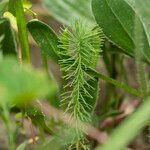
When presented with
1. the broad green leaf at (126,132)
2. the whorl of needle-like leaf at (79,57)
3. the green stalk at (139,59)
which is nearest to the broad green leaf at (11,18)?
the whorl of needle-like leaf at (79,57)

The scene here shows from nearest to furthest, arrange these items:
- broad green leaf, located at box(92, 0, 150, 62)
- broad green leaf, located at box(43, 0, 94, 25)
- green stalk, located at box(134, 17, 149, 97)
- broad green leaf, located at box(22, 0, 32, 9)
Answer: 1. green stalk, located at box(134, 17, 149, 97)
2. broad green leaf, located at box(92, 0, 150, 62)
3. broad green leaf, located at box(22, 0, 32, 9)
4. broad green leaf, located at box(43, 0, 94, 25)

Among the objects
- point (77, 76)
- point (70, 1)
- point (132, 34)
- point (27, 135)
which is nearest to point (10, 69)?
point (77, 76)

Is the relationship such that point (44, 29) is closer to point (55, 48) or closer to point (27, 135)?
A: point (55, 48)

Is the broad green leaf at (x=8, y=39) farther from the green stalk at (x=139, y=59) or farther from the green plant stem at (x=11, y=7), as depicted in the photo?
the green stalk at (x=139, y=59)

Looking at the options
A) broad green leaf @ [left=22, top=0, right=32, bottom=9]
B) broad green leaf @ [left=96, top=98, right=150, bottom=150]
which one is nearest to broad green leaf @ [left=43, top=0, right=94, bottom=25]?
broad green leaf @ [left=22, top=0, right=32, bottom=9]

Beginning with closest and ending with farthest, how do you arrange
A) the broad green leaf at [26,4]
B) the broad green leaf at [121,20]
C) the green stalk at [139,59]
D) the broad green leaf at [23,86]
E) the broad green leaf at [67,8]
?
the broad green leaf at [23,86] < the green stalk at [139,59] < the broad green leaf at [121,20] < the broad green leaf at [26,4] < the broad green leaf at [67,8]

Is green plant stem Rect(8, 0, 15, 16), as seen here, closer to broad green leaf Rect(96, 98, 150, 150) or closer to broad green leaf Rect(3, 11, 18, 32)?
broad green leaf Rect(3, 11, 18, 32)
